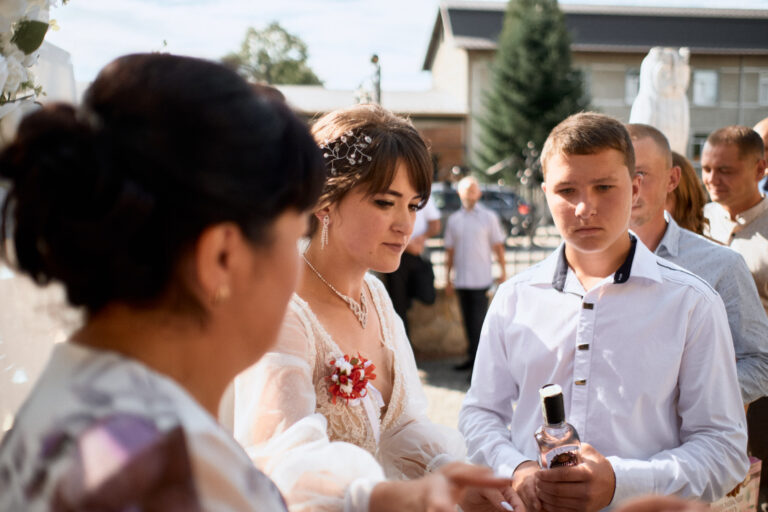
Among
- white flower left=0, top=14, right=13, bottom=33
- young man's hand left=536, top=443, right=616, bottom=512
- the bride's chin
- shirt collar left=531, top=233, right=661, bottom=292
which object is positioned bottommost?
young man's hand left=536, top=443, right=616, bottom=512

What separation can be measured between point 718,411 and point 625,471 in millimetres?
359

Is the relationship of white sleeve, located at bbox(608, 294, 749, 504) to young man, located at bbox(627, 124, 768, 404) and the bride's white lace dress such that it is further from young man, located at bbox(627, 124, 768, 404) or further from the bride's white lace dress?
young man, located at bbox(627, 124, 768, 404)

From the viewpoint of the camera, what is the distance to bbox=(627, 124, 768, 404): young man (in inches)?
100

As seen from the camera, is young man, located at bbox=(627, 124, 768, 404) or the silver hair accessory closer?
the silver hair accessory

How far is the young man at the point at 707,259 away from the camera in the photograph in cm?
255

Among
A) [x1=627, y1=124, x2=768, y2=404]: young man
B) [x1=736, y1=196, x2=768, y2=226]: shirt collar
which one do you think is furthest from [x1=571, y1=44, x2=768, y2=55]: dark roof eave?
[x1=627, y1=124, x2=768, y2=404]: young man

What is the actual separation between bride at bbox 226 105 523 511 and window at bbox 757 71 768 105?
39942 millimetres

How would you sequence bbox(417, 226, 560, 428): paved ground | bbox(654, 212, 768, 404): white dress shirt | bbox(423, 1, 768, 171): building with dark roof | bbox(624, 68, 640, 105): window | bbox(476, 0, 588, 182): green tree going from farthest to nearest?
1. bbox(624, 68, 640, 105): window
2. bbox(423, 1, 768, 171): building with dark roof
3. bbox(476, 0, 588, 182): green tree
4. bbox(417, 226, 560, 428): paved ground
5. bbox(654, 212, 768, 404): white dress shirt

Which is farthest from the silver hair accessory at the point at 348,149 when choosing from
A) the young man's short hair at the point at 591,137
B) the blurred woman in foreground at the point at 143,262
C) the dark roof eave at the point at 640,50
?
the dark roof eave at the point at 640,50

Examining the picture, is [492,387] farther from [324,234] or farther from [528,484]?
[324,234]

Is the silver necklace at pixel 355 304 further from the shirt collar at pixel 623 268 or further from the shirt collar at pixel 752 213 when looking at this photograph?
the shirt collar at pixel 752 213

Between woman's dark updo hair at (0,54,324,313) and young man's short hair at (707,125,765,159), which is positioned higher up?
woman's dark updo hair at (0,54,324,313)

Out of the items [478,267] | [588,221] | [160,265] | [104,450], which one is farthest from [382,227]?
[478,267]

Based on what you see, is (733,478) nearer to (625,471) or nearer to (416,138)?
(625,471)
